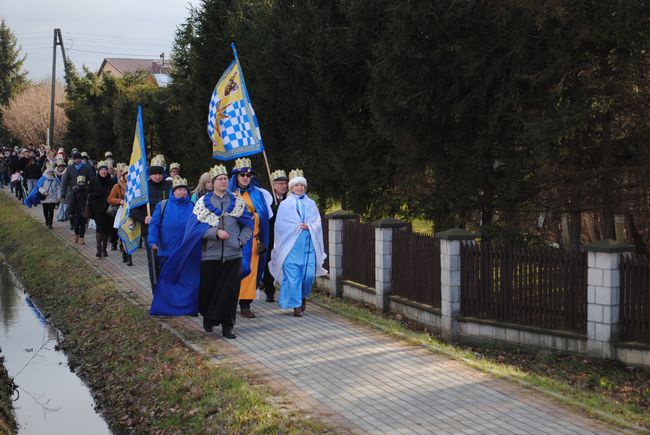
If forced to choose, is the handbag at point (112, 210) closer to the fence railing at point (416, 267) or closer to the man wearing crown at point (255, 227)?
the man wearing crown at point (255, 227)

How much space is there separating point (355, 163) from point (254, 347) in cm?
1302

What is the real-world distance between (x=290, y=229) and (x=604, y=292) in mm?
4163

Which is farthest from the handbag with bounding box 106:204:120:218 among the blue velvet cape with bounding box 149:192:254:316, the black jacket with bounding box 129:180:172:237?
the blue velvet cape with bounding box 149:192:254:316

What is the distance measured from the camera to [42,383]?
12.3 meters

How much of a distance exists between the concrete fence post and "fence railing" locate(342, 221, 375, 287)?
37 centimetres

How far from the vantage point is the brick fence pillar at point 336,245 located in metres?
15.7

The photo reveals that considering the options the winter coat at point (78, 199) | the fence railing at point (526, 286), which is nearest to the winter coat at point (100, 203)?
the winter coat at point (78, 199)

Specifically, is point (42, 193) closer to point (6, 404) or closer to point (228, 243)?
point (6, 404)

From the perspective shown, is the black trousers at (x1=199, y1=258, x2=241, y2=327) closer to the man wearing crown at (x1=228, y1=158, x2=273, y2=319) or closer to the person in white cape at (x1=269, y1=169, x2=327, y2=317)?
the man wearing crown at (x1=228, y1=158, x2=273, y2=319)

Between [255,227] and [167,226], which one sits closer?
[167,226]

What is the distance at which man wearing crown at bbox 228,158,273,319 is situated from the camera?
1272cm

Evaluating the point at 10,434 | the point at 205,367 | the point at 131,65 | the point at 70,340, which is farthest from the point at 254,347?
the point at 131,65

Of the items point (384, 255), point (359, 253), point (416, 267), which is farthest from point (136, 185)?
point (416, 267)

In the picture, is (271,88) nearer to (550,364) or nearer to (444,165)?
(444,165)
